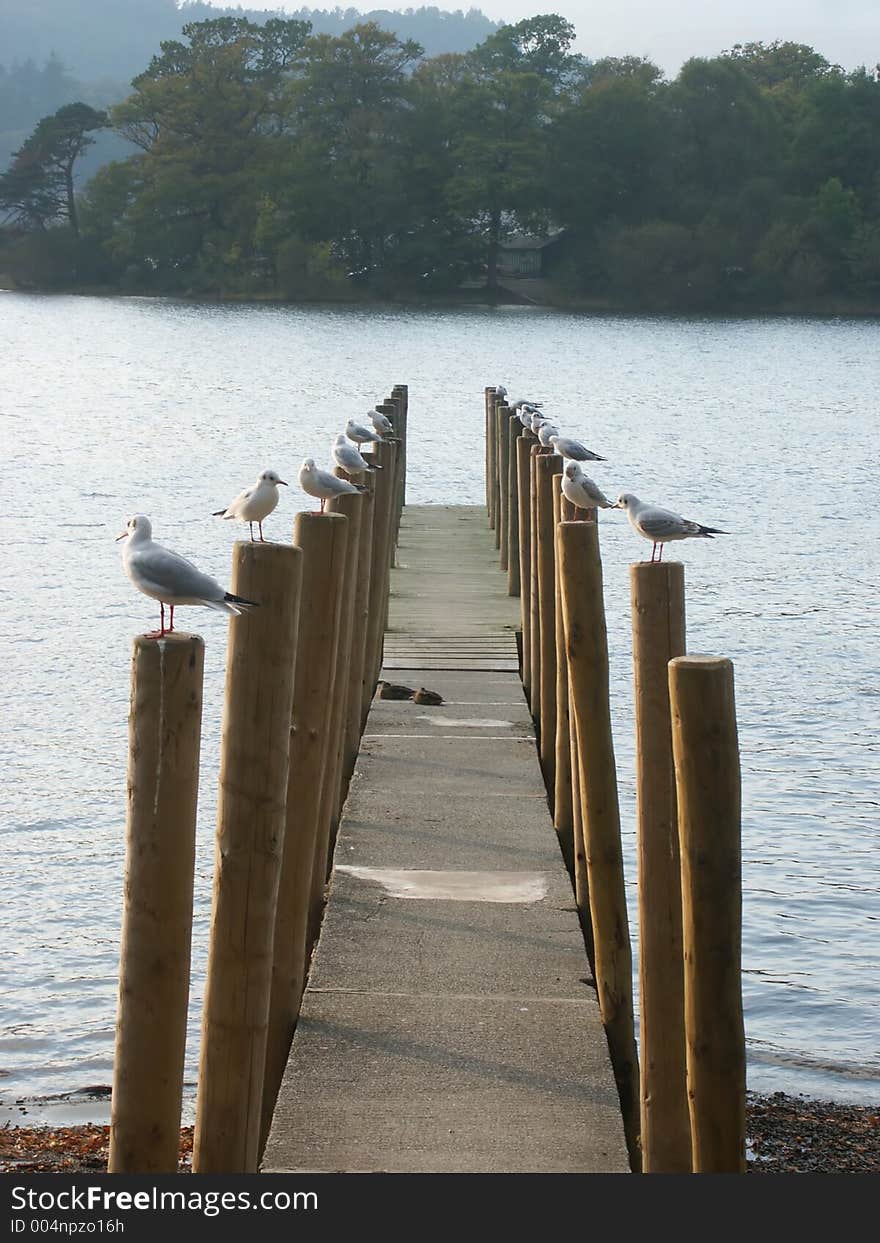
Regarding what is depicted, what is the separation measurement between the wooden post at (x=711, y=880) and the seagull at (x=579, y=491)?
5.40 metres

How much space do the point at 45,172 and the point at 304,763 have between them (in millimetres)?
120935

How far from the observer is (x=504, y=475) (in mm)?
20219

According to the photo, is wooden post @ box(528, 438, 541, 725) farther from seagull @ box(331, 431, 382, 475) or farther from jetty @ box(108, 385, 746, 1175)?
seagull @ box(331, 431, 382, 475)

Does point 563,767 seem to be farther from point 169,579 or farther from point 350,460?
point 350,460

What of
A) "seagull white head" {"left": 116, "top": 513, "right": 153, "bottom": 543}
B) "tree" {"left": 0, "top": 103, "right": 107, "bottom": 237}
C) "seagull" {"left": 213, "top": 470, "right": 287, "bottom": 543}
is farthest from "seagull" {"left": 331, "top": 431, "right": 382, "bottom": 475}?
"tree" {"left": 0, "top": 103, "right": 107, "bottom": 237}

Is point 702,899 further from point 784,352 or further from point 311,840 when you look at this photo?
point 784,352

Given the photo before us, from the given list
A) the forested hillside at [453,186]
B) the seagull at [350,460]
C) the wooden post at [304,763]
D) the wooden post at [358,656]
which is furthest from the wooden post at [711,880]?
the forested hillside at [453,186]

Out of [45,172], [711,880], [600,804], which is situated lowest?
[600,804]

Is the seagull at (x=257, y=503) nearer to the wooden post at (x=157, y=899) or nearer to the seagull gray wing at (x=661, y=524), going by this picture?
the seagull gray wing at (x=661, y=524)

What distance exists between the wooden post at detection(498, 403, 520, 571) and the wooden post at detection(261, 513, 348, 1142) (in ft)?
31.9

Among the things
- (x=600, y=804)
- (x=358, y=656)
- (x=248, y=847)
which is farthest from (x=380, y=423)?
(x=248, y=847)

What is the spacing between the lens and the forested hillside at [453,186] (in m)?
106

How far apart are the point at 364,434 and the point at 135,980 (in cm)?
1235

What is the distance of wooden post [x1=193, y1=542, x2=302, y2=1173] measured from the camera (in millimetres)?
5895
